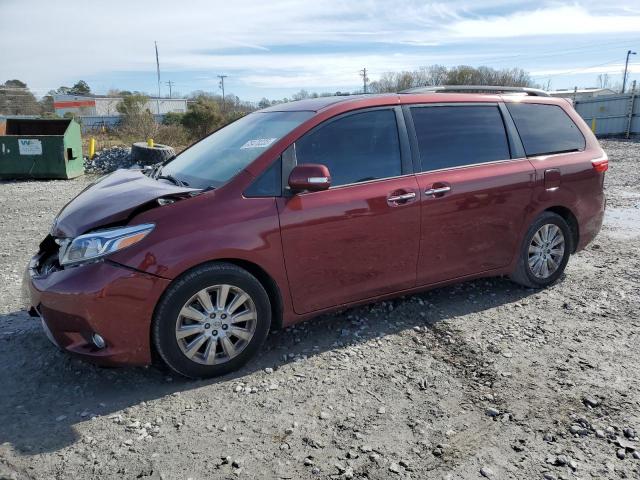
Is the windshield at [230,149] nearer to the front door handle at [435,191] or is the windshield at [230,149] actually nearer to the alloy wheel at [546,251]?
the front door handle at [435,191]

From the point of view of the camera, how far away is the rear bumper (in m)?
3.07

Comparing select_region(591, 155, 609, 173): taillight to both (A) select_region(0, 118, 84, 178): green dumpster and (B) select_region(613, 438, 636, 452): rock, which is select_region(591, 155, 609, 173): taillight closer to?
(B) select_region(613, 438, 636, 452): rock

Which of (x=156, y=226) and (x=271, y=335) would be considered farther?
(x=271, y=335)

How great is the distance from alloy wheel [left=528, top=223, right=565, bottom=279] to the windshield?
251cm

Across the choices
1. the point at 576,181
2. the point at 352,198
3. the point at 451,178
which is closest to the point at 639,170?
the point at 576,181

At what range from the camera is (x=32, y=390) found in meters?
3.32

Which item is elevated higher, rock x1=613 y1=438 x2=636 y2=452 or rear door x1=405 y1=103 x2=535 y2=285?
rear door x1=405 y1=103 x2=535 y2=285

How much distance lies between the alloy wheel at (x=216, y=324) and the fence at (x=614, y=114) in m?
29.3

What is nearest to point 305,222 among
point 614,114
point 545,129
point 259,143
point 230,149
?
point 259,143

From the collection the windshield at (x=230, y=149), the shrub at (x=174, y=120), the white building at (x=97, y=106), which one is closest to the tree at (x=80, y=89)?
the white building at (x=97, y=106)

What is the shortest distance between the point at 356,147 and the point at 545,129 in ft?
7.13

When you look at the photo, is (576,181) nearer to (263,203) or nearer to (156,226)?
(263,203)

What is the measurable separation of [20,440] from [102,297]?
0.86 metres

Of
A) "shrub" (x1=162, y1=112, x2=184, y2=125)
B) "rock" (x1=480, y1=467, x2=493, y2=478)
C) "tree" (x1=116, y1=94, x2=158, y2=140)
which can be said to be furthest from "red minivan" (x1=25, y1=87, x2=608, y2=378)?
"shrub" (x1=162, y1=112, x2=184, y2=125)
